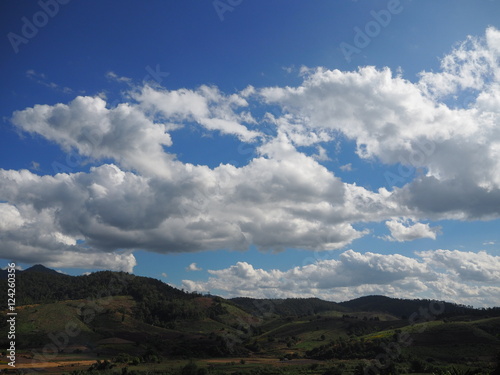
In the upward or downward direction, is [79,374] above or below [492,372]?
below

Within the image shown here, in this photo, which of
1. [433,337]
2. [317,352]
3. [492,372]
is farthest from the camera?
[317,352]

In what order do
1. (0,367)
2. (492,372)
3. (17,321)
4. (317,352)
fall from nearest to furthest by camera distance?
(492,372) → (0,367) → (317,352) → (17,321)

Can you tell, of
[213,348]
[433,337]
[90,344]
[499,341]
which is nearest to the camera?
[499,341]

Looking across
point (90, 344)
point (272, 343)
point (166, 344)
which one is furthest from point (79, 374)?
point (272, 343)

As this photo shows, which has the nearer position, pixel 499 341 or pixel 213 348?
pixel 499 341

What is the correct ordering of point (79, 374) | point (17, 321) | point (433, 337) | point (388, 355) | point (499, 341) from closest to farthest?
point (79, 374) → point (388, 355) → point (499, 341) → point (433, 337) → point (17, 321)

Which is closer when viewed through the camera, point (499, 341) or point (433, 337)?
point (499, 341)

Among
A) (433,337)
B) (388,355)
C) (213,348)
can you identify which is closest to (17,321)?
(213,348)

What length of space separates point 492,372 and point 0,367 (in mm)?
102897

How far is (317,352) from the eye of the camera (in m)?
148

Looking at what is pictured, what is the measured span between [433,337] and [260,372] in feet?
223

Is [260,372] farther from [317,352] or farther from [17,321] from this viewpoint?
[17,321]

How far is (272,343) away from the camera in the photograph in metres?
185

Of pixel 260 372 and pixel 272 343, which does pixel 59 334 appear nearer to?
pixel 272 343
